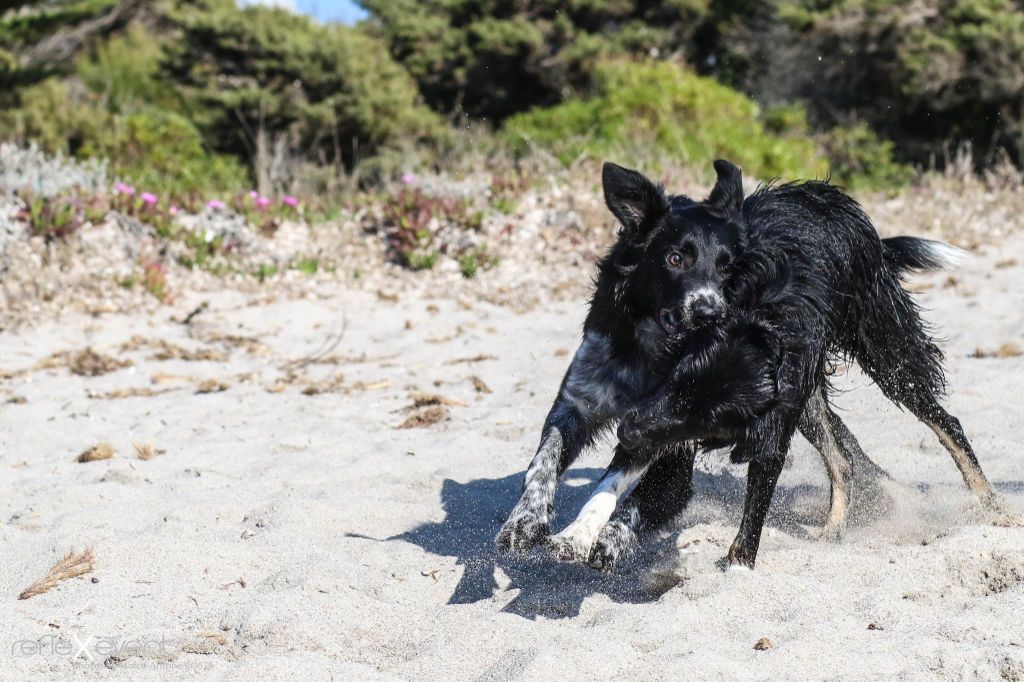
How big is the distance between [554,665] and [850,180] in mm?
14157

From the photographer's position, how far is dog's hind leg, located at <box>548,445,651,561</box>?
11.3 feet

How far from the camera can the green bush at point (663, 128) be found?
12453mm

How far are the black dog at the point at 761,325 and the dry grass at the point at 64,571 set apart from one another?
1.80 m

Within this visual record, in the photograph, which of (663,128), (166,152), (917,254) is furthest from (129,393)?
(166,152)

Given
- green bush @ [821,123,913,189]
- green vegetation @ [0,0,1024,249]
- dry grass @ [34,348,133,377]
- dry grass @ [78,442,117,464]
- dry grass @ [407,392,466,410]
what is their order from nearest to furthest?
dry grass @ [78,442,117,464] < dry grass @ [407,392,466,410] < dry grass @ [34,348,133,377] < green vegetation @ [0,0,1024,249] < green bush @ [821,123,913,189]

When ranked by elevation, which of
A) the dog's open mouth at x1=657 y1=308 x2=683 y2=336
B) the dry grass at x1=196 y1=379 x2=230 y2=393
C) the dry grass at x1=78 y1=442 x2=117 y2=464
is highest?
the dog's open mouth at x1=657 y1=308 x2=683 y2=336

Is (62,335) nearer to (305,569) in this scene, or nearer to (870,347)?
(305,569)

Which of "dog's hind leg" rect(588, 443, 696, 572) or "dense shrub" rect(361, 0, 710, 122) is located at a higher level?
"dense shrub" rect(361, 0, 710, 122)

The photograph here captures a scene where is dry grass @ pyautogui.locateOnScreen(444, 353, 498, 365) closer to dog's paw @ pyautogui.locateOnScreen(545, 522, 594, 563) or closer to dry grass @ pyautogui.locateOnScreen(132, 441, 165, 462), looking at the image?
dry grass @ pyautogui.locateOnScreen(132, 441, 165, 462)

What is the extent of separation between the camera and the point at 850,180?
15766 millimetres

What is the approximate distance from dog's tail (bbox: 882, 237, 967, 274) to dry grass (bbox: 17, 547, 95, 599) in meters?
3.65

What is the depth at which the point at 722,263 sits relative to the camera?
3.97 m

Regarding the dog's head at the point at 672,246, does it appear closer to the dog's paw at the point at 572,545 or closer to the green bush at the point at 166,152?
the dog's paw at the point at 572,545

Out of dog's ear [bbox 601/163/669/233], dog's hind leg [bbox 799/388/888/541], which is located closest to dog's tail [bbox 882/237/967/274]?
dog's hind leg [bbox 799/388/888/541]
